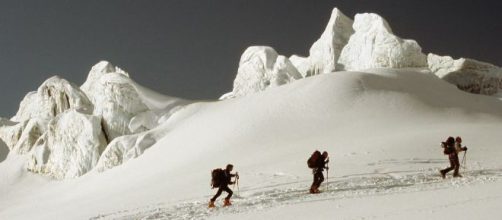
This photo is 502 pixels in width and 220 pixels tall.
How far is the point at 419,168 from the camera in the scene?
2436 cm

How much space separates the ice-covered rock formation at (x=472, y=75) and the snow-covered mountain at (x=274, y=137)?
0.16m

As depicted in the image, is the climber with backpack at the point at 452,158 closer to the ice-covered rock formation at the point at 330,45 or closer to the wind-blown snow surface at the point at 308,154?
the wind-blown snow surface at the point at 308,154

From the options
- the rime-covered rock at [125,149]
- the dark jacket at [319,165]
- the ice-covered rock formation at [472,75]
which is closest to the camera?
the dark jacket at [319,165]

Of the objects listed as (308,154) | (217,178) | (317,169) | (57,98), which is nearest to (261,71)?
(57,98)

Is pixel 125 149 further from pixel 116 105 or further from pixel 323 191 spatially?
pixel 323 191

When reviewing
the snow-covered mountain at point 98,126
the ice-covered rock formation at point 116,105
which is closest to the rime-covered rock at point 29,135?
the snow-covered mountain at point 98,126

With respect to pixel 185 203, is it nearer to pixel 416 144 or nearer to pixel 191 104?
pixel 416 144

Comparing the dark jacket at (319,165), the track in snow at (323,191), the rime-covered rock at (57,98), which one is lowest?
the track in snow at (323,191)

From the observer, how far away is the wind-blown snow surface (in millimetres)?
16797

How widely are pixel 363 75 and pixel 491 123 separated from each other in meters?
11.0

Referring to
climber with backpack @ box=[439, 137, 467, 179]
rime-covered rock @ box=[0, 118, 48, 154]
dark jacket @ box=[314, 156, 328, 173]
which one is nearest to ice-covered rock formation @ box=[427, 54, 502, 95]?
rime-covered rock @ box=[0, 118, 48, 154]

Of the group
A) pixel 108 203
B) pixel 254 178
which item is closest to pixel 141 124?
pixel 108 203

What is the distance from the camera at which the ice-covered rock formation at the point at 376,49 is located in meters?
63.4

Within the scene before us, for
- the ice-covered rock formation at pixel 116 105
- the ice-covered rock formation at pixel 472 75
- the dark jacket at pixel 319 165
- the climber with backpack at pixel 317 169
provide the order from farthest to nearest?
1. the ice-covered rock formation at pixel 472 75
2. the ice-covered rock formation at pixel 116 105
3. the dark jacket at pixel 319 165
4. the climber with backpack at pixel 317 169
